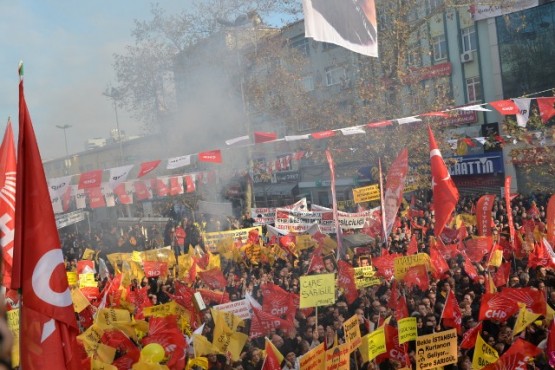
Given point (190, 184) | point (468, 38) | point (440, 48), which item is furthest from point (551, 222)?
point (440, 48)

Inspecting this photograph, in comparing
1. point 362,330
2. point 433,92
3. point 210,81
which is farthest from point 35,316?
point 433,92

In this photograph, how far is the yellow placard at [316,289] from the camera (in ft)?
19.2

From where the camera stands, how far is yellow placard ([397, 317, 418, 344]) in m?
4.97

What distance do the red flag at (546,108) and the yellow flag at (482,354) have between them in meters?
7.29

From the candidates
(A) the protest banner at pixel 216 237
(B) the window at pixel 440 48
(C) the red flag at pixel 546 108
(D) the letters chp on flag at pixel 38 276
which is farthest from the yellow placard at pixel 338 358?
(B) the window at pixel 440 48

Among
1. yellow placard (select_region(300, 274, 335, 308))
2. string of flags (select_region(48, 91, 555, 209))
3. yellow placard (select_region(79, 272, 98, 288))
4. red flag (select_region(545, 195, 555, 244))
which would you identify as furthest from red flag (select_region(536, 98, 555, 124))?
yellow placard (select_region(79, 272, 98, 288))

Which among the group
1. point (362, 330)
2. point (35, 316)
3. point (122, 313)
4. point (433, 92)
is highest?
point (433, 92)

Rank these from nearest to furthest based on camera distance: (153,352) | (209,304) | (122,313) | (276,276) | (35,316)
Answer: (35,316) < (153,352) < (122,313) < (209,304) < (276,276)

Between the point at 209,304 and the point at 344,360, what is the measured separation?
280 centimetres

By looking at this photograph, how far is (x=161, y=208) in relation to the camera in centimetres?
2123

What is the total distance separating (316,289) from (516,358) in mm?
1975

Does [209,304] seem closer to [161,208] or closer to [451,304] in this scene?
[451,304]

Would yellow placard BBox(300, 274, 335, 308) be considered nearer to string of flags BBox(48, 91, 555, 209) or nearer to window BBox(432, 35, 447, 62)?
string of flags BBox(48, 91, 555, 209)

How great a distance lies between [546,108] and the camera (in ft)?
36.6
